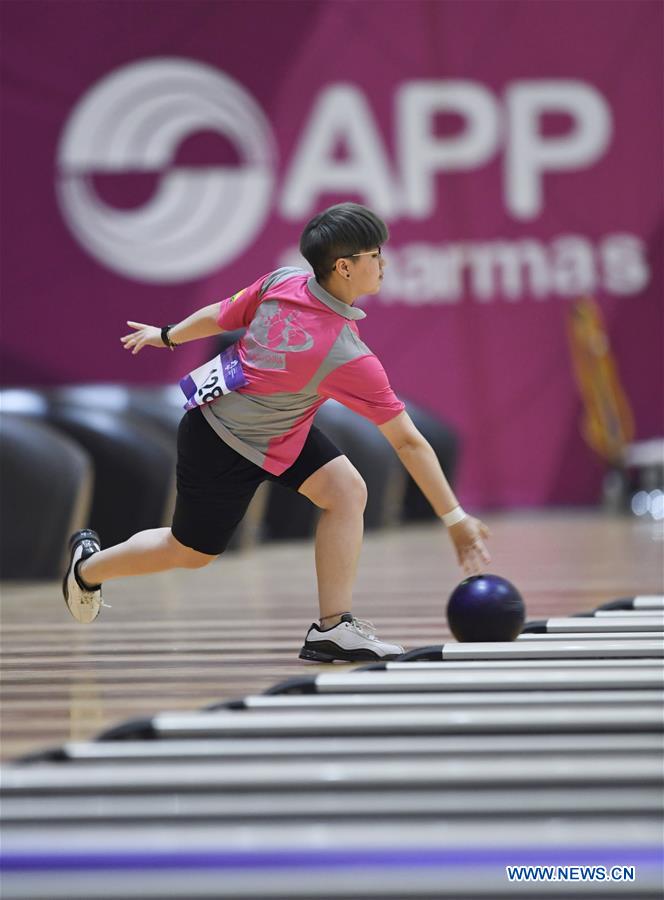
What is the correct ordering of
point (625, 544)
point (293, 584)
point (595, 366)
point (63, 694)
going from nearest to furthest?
point (63, 694)
point (293, 584)
point (625, 544)
point (595, 366)

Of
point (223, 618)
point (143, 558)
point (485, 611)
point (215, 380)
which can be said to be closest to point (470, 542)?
point (485, 611)

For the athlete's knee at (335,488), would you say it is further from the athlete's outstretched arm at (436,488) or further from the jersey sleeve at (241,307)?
the jersey sleeve at (241,307)

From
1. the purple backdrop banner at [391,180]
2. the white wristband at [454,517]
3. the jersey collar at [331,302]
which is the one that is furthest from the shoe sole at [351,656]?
the purple backdrop banner at [391,180]

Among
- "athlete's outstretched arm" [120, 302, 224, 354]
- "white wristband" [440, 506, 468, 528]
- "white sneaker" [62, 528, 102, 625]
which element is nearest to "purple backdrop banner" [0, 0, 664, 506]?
"white sneaker" [62, 528, 102, 625]

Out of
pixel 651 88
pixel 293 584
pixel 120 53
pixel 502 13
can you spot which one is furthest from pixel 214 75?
pixel 293 584

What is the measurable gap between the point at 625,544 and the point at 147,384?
5.16 meters

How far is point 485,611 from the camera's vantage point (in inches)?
126

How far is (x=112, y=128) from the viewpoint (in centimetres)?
1155

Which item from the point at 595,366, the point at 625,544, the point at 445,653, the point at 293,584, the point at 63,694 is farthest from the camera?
the point at 595,366

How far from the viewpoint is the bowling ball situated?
3.20 metres

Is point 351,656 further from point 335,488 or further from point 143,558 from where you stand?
point 143,558

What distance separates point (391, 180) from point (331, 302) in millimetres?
8276

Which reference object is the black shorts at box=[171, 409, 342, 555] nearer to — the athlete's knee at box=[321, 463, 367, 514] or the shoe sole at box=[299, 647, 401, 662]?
the athlete's knee at box=[321, 463, 367, 514]

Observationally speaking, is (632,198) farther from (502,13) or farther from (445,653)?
(445,653)
